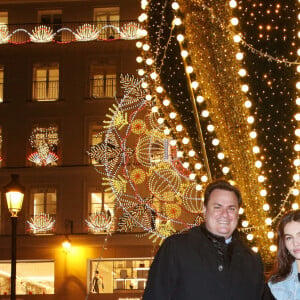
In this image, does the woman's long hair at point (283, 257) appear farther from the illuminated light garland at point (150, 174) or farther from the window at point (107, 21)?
the window at point (107, 21)

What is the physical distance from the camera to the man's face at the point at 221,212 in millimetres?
4227

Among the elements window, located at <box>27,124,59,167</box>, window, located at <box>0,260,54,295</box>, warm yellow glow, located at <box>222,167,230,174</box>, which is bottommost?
window, located at <box>0,260,54,295</box>

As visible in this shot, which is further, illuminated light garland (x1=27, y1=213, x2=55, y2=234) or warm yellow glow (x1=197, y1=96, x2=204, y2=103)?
illuminated light garland (x1=27, y1=213, x2=55, y2=234)

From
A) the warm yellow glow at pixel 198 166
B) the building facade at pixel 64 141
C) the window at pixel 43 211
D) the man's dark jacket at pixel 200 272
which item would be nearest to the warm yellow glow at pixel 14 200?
the warm yellow glow at pixel 198 166

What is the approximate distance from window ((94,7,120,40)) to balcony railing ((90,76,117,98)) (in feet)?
4.71

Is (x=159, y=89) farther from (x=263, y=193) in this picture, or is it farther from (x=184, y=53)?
(x=263, y=193)

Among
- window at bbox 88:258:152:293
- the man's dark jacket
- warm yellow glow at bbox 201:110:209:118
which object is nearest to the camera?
the man's dark jacket

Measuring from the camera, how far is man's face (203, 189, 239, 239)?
13.9 ft

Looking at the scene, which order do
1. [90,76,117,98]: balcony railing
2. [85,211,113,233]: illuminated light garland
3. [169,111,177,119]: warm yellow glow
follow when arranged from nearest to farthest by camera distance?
1. [169,111,177,119]: warm yellow glow
2. [85,211,113,233]: illuminated light garland
3. [90,76,117,98]: balcony railing

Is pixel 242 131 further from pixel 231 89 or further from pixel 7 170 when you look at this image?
pixel 7 170

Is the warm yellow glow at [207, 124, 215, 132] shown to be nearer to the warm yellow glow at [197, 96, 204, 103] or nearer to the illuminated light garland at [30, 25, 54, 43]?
the warm yellow glow at [197, 96, 204, 103]

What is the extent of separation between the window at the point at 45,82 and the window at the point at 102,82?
4.09 ft

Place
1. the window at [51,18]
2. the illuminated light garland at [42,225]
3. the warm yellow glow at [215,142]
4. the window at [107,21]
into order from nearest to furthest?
1. the warm yellow glow at [215,142]
2. the illuminated light garland at [42,225]
3. the window at [107,21]
4. the window at [51,18]

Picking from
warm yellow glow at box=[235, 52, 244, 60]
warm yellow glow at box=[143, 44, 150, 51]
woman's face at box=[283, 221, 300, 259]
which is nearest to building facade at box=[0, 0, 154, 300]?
warm yellow glow at box=[143, 44, 150, 51]
